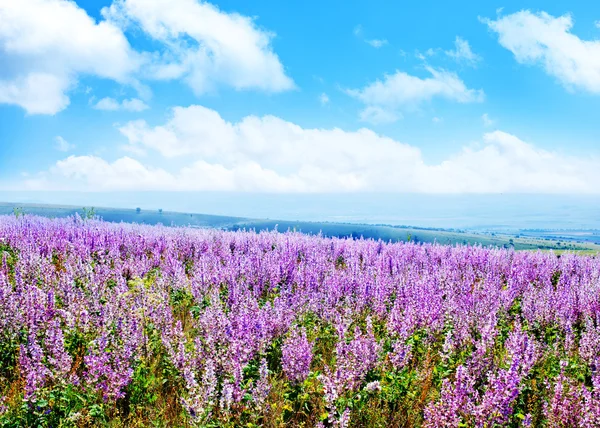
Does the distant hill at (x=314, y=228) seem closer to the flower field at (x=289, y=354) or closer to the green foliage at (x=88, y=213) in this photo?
the green foliage at (x=88, y=213)

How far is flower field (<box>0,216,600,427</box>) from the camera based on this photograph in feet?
13.2

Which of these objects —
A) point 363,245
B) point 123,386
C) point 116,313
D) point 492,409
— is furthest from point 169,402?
point 363,245

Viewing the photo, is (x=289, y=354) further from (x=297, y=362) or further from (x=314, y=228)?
(x=314, y=228)

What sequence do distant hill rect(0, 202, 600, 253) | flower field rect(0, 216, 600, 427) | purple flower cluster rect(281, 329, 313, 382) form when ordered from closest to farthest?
1. flower field rect(0, 216, 600, 427)
2. purple flower cluster rect(281, 329, 313, 382)
3. distant hill rect(0, 202, 600, 253)

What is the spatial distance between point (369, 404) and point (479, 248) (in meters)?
10.6

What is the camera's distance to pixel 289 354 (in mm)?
4680

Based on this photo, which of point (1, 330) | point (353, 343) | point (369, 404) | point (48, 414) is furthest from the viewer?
point (1, 330)

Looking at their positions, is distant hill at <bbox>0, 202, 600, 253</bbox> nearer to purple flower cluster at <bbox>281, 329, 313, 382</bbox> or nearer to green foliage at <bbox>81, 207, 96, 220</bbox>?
green foliage at <bbox>81, 207, 96, 220</bbox>

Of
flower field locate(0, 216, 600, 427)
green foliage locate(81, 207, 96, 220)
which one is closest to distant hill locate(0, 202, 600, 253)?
green foliage locate(81, 207, 96, 220)

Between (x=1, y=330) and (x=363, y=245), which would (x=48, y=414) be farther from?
(x=363, y=245)

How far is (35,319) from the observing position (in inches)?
204

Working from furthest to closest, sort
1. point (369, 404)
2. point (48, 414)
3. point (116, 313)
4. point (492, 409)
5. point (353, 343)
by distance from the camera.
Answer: point (116, 313), point (353, 343), point (369, 404), point (48, 414), point (492, 409)

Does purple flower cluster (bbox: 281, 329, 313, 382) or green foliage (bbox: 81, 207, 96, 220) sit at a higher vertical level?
green foliage (bbox: 81, 207, 96, 220)

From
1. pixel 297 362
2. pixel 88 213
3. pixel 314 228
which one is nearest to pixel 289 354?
pixel 297 362
